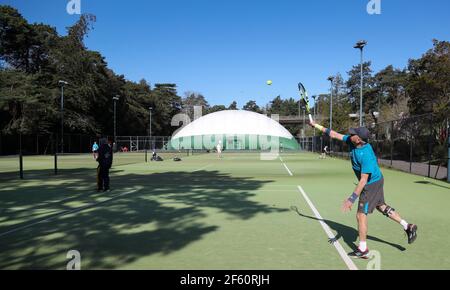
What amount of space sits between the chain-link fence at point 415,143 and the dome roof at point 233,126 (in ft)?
163

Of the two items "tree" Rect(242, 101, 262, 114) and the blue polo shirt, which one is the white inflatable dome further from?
"tree" Rect(242, 101, 262, 114)

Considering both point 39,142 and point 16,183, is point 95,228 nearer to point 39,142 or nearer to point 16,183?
point 16,183

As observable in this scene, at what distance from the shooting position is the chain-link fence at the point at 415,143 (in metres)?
22.4

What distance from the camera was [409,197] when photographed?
1259 cm

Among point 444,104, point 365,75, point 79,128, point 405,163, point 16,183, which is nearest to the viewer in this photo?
point 16,183

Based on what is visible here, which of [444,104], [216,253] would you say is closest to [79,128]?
[444,104]

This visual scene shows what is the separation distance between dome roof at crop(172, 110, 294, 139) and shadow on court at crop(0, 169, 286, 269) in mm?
65728

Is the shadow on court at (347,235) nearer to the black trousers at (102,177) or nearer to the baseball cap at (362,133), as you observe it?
the baseball cap at (362,133)

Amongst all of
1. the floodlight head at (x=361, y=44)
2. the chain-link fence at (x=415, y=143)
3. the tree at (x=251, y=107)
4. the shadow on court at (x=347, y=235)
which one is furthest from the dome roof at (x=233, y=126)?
the tree at (x=251, y=107)

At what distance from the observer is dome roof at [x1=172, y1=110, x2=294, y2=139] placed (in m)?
81.1

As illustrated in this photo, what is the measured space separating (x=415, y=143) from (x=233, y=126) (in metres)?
59.1

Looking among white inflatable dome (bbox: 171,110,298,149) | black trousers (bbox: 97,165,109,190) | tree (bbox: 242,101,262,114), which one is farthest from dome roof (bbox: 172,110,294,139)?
tree (bbox: 242,101,262,114)

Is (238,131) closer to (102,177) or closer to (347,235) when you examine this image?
(102,177)

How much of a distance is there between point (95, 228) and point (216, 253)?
9.40 ft
